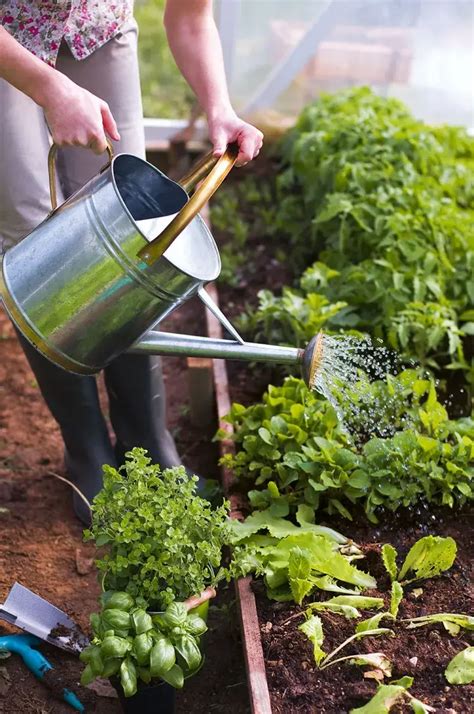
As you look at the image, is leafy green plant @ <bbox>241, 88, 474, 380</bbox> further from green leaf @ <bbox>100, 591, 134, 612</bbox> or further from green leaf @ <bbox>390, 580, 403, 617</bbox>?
green leaf @ <bbox>100, 591, 134, 612</bbox>

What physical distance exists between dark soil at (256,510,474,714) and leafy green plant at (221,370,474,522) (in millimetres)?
130

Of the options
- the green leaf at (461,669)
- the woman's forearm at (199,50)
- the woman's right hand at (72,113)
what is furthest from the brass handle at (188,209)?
the green leaf at (461,669)

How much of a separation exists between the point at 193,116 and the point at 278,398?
2416 millimetres

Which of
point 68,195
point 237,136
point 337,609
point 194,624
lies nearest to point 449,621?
point 337,609

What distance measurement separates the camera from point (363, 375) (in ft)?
7.67

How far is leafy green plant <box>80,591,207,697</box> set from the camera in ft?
5.50

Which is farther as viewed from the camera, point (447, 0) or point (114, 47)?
→ point (447, 0)

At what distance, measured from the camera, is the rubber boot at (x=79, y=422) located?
7.70ft

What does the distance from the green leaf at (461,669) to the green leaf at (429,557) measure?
0.76ft

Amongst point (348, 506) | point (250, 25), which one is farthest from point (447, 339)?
point (250, 25)

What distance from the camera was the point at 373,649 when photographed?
187 centimetres

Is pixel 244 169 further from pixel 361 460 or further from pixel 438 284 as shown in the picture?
pixel 361 460

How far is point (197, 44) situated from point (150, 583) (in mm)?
1223

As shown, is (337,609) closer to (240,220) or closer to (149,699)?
(149,699)
